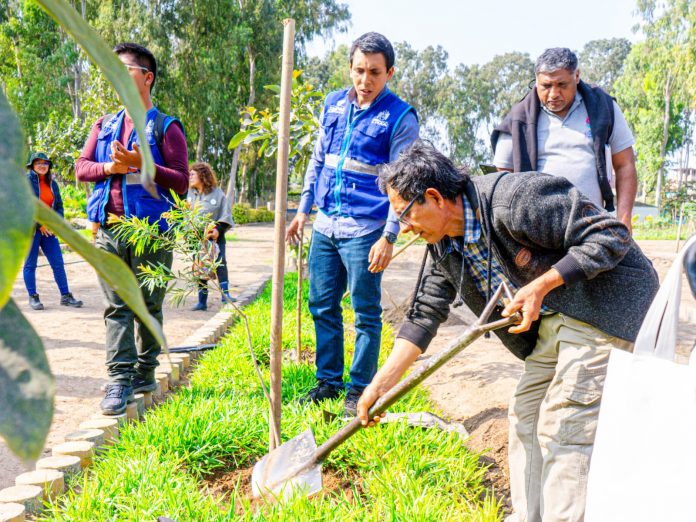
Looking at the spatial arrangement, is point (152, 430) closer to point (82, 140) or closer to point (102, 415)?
point (102, 415)

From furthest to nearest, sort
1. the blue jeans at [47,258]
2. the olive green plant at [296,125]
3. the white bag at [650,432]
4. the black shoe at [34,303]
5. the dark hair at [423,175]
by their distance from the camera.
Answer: the black shoe at [34,303], the blue jeans at [47,258], the olive green plant at [296,125], the dark hair at [423,175], the white bag at [650,432]

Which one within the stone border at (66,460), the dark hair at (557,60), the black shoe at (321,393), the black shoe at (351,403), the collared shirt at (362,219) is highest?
the dark hair at (557,60)

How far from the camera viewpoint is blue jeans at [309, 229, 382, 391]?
3223mm

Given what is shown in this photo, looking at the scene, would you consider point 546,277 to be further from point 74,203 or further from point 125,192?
point 74,203

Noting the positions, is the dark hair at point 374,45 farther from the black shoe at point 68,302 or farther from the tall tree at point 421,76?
the tall tree at point 421,76

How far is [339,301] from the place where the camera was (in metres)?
3.42

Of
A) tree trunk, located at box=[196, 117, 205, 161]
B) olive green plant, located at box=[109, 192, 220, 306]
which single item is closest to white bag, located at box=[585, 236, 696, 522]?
olive green plant, located at box=[109, 192, 220, 306]

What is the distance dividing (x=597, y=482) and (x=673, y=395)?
0.26 m

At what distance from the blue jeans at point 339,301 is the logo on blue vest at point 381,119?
53 cm

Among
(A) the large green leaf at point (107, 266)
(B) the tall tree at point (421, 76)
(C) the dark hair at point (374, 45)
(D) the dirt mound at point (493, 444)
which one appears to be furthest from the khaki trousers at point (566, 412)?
(B) the tall tree at point (421, 76)

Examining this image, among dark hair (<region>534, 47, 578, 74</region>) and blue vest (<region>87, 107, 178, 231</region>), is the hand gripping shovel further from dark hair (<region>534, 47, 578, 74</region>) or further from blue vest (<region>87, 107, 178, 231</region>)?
blue vest (<region>87, 107, 178, 231</region>)

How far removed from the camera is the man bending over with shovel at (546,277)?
1998 mm

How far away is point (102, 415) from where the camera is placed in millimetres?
3141

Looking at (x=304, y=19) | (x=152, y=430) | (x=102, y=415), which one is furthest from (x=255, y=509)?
(x=304, y=19)
